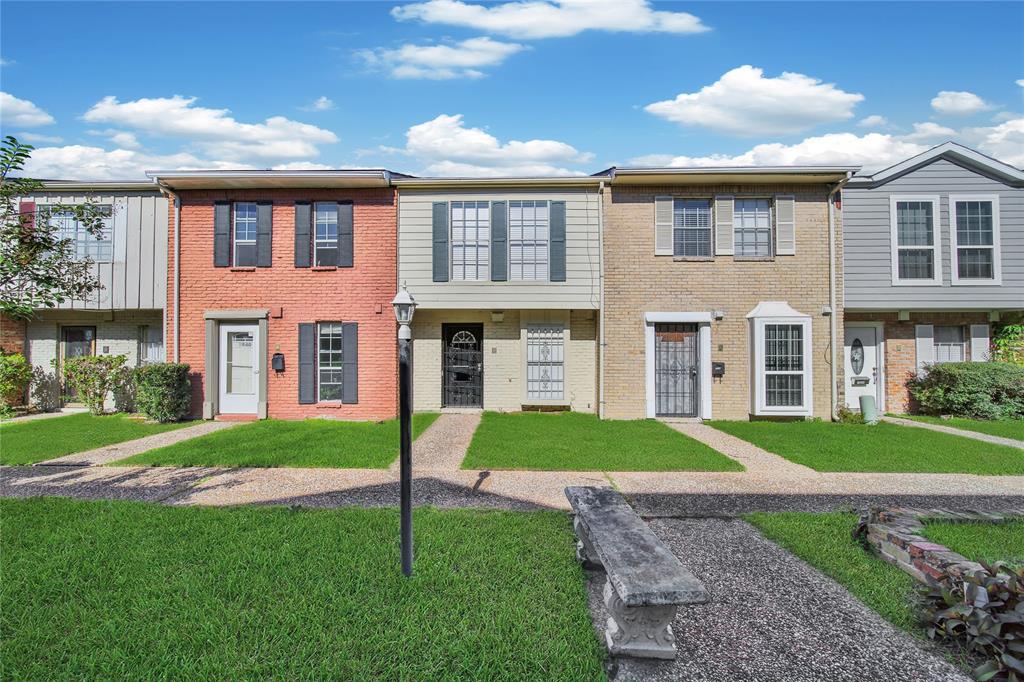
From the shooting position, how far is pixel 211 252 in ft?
38.5

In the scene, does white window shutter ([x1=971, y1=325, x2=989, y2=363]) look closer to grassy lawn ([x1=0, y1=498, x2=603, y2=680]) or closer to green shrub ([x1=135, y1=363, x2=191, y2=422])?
grassy lawn ([x1=0, y1=498, x2=603, y2=680])

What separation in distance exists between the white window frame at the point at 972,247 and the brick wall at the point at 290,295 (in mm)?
12682

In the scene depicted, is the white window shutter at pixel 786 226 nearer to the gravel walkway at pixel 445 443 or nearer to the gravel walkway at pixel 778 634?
the gravel walkway at pixel 445 443

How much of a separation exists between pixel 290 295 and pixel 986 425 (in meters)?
15.0

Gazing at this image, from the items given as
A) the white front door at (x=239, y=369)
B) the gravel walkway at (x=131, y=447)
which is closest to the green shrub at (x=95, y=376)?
the white front door at (x=239, y=369)

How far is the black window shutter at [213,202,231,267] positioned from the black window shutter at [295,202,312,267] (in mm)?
1533

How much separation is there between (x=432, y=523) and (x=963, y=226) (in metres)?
13.8

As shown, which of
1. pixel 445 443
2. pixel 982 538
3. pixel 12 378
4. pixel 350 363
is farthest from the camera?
pixel 12 378

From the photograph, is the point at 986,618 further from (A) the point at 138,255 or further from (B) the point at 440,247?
(A) the point at 138,255

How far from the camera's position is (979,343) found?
41.2 feet

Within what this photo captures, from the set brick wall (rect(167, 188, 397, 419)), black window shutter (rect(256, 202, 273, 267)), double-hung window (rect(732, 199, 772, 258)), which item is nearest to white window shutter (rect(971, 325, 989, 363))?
double-hung window (rect(732, 199, 772, 258))

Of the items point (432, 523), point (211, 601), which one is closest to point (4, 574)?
point (211, 601)

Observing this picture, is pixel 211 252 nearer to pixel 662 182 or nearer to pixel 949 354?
pixel 662 182

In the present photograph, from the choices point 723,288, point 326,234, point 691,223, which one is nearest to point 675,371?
point 723,288
